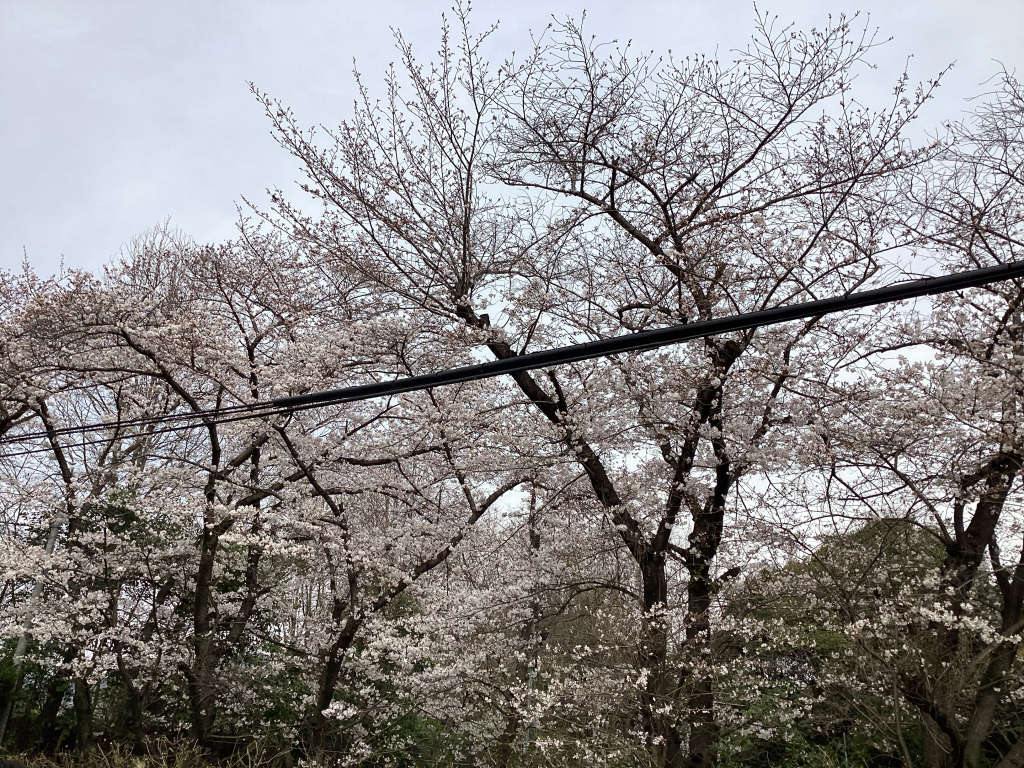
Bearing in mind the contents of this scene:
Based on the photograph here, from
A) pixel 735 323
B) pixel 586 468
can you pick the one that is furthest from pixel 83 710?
pixel 735 323

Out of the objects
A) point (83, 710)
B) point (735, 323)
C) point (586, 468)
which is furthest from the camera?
point (83, 710)

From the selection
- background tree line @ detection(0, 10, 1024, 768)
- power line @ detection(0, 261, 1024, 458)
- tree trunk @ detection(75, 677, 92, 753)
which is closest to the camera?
power line @ detection(0, 261, 1024, 458)

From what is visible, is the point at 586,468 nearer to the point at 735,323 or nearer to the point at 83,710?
the point at 735,323

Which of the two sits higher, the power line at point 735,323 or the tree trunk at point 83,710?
the power line at point 735,323

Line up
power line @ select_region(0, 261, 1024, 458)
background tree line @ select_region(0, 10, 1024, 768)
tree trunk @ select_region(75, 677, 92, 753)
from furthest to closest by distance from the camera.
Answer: tree trunk @ select_region(75, 677, 92, 753) → background tree line @ select_region(0, 10, 1024, 768) → power line @ select_region(0, 261, 1024, 458)

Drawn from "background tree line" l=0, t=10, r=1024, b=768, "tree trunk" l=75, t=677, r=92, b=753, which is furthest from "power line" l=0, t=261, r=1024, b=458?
"tree trunk" l=75, t=677, r=92, b=753

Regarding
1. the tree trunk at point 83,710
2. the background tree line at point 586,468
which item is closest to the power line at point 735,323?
the background tree line at point 586,468

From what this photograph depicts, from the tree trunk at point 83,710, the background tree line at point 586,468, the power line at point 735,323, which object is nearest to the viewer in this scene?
the power line at point 735,323

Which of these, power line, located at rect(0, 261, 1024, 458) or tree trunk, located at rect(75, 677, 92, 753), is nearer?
power line, located at rect(0, 261, 1024, 458)

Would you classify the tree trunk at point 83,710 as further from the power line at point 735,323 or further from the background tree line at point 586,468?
the power line at point 735,323

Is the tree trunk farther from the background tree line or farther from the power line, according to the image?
the power line

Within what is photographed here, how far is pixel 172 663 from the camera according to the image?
9.15 metres

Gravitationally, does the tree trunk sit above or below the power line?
below

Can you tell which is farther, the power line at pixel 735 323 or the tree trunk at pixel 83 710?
the tree trunk at pixel 83 710
